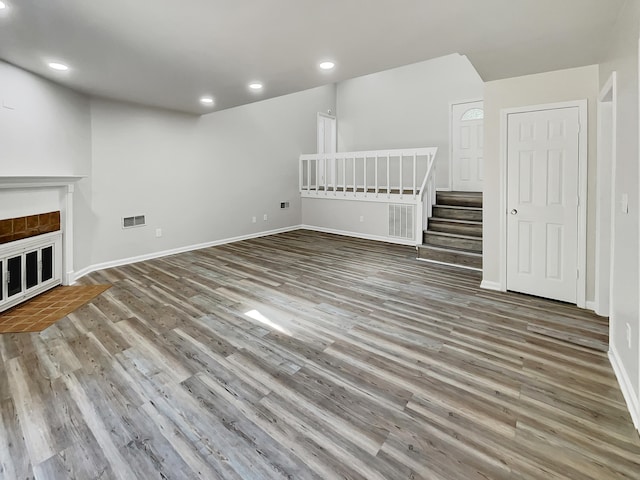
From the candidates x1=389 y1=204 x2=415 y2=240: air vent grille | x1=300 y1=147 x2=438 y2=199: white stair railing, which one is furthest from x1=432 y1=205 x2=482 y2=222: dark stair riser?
x1=300 y1=147 x2=438 y2=199: white stair railing

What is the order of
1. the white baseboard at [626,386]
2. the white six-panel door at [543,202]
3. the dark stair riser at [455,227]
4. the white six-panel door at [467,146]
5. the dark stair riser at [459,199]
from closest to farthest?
the white baseboard at [626,386]
the white six-panel door at [543,202]
the dark stair riser at [455,227]
the dark stair riser at [459,199]
the white six-panel door at [467,146]

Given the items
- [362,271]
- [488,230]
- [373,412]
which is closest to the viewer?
[373,412]

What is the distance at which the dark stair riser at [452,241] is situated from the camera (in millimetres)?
5129

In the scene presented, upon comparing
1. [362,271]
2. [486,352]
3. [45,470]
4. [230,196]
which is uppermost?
[230,196]

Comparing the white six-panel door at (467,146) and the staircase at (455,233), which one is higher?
the white six-panel door at (467,146)

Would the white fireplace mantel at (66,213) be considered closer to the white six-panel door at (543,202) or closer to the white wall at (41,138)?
the white wall at (41,138)

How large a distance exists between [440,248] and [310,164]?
13.5 feet

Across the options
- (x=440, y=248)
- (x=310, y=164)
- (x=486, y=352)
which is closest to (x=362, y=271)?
(x=440, y=248)

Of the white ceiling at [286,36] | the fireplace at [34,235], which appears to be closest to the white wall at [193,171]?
the fireplace at [34,235]

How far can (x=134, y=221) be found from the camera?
5.45m

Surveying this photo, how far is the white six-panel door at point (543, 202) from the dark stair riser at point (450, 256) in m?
1.01

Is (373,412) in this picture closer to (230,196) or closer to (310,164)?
(230,196)

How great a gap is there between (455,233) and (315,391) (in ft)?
14.1

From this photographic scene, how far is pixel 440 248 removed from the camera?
5.43 meters
